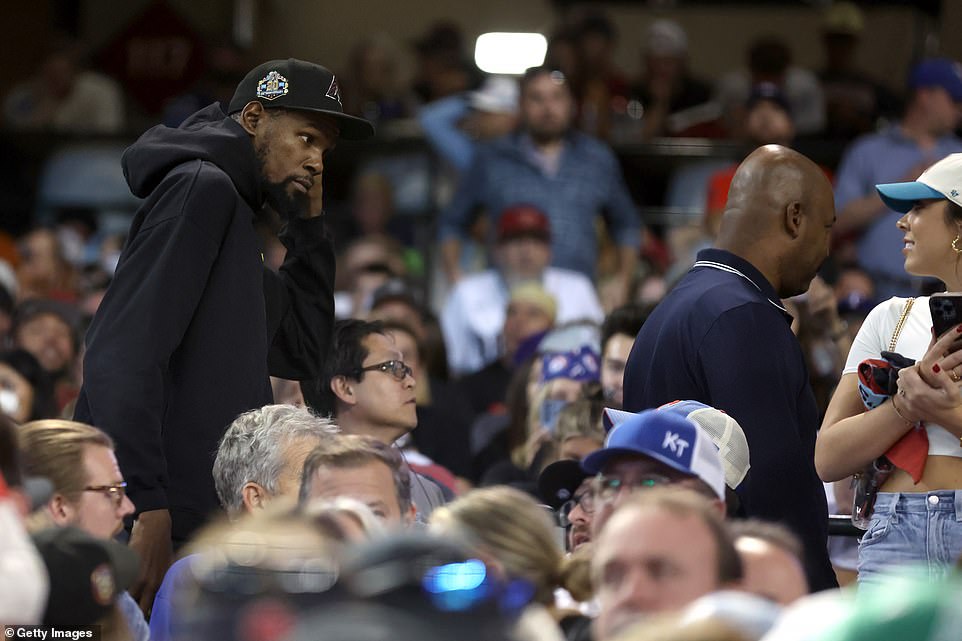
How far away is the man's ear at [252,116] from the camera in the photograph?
5.11m

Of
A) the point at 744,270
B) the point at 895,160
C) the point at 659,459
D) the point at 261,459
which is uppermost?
the point at 895,160

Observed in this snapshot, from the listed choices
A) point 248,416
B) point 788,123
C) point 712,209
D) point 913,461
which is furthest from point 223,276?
point 788,123

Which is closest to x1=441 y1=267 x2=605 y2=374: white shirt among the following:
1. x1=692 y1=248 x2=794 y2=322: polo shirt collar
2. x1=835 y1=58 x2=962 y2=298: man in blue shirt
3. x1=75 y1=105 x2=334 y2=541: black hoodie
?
x1=835 y1=58 x2=962 y2=298: man in blue shirt

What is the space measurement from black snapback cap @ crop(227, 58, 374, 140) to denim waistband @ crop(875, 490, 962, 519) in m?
1.90

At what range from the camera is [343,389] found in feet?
19.9

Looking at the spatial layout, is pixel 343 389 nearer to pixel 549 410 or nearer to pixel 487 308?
pixel 549 410

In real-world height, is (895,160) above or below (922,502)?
above

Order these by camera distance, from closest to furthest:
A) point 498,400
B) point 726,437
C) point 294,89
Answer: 1. point 726,437
2. point 294,89
3. point 498,400

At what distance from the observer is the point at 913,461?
4590 mm

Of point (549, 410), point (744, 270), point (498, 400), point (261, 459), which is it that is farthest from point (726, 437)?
point (498, 400)

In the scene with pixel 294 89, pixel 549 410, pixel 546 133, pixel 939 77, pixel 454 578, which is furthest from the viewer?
pixel 546 133

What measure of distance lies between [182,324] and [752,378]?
5.23 feet

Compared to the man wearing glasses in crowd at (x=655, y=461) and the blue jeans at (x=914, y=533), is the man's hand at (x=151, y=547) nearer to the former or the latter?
the man wearing glasses in crowd at (x=655, y=461)

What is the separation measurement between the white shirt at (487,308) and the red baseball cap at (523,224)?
0.85 feet
